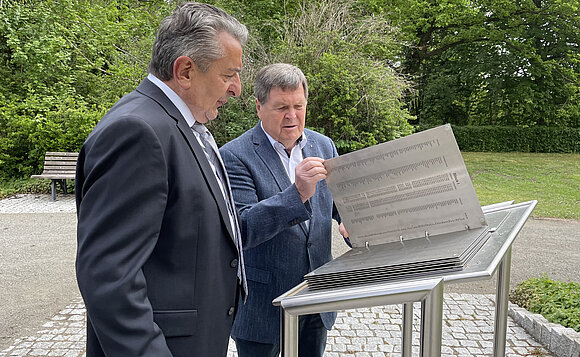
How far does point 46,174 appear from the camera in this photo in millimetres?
11609

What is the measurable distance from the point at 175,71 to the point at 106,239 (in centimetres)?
58

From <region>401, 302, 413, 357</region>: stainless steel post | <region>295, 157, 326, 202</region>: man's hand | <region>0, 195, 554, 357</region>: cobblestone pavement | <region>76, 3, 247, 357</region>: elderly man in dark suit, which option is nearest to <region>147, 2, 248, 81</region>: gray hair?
<region>76, 3, 247, 357</region>: elderly man in dark suit

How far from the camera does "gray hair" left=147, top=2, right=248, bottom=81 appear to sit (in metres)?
1.58

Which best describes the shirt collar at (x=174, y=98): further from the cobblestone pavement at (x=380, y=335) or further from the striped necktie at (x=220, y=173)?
the cobblestone pavement at (x=380, y=335)

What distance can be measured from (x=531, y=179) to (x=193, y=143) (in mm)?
17660

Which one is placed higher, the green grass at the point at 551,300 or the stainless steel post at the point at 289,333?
the stainless steel post at the point at 289,333

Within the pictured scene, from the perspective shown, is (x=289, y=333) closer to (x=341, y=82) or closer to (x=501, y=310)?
(x=501, y=310)

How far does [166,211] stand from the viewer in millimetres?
1461

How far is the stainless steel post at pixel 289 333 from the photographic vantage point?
4.82 feet

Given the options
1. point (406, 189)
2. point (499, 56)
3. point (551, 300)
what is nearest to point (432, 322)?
point (406, 189)

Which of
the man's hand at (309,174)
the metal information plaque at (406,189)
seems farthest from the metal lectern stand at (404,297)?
the man's hand at (309,174)

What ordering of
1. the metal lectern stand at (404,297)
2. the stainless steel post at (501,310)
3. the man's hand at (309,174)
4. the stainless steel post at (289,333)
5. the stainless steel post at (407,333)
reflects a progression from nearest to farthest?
the metal lectern stand at (404,297) → the stainless steel post at (289,333) → the man's hand at (309,174) → the stainless steel post at (501,310) → the stainless steel post at (407,333)

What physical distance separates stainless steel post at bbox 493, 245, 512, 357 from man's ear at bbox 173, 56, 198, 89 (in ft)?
5.26

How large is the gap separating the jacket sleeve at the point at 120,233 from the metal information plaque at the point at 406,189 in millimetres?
771
